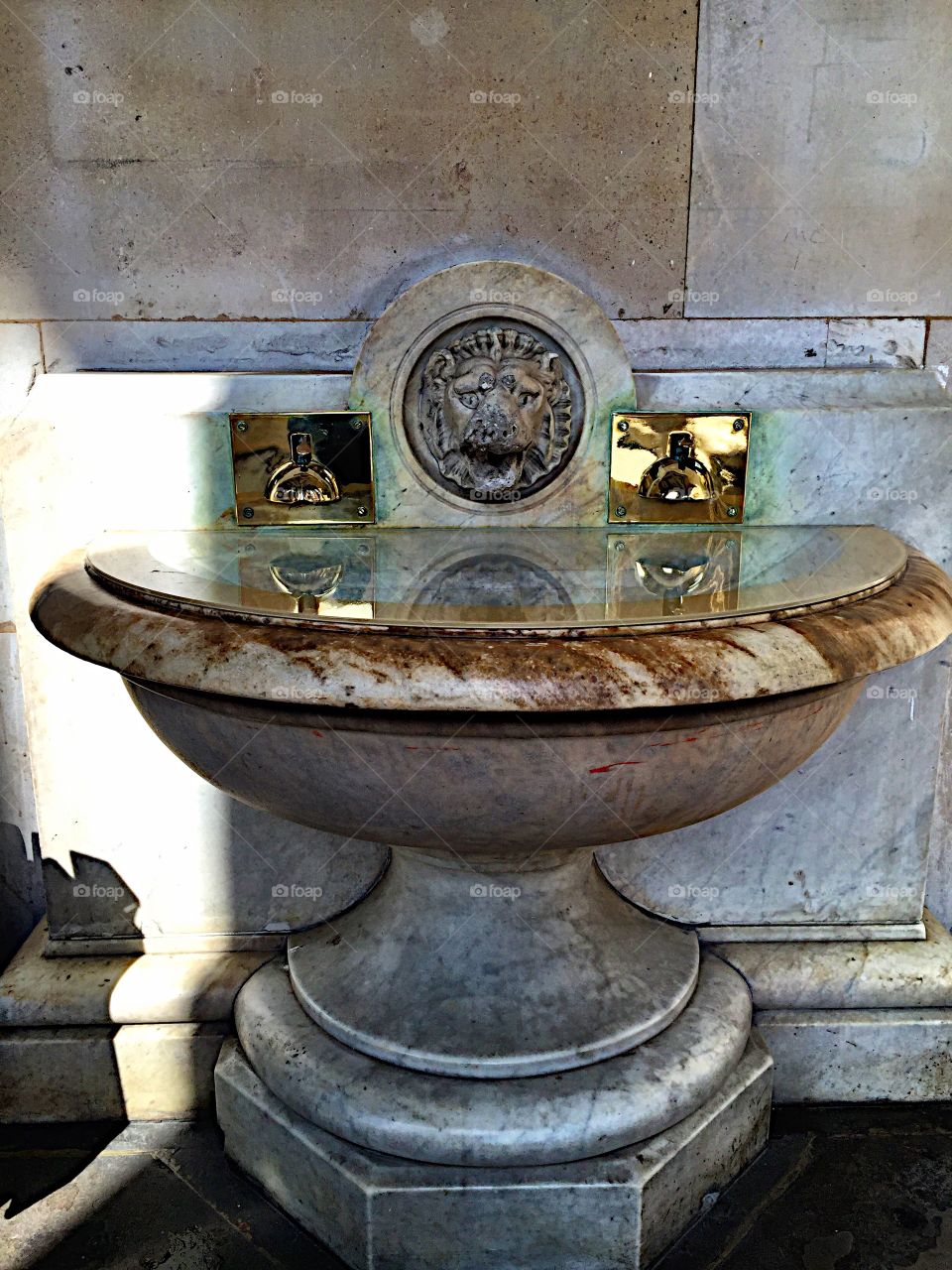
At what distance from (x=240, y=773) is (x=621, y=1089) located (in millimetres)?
753

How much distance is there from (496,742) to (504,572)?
0.37m

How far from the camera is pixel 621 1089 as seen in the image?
1656 mm

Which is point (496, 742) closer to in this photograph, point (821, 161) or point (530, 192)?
point (530, 192)

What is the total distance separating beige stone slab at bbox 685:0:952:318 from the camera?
6.31 feet

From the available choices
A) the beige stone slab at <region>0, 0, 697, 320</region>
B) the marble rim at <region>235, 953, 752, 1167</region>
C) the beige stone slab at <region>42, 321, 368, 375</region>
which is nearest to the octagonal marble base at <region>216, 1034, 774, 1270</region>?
the marble rim at <region>235, 953, 752, 1167</region>

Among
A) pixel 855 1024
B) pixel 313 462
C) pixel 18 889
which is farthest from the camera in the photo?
pixel 18 889

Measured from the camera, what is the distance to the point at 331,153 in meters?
1.94

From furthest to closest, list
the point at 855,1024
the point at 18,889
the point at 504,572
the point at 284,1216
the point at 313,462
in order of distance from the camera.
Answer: the point at 18,889, the point at 855,1024, the point at 313,462, the point at 284,1216, the point at 504,572

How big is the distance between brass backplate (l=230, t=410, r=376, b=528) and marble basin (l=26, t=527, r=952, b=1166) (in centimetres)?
7

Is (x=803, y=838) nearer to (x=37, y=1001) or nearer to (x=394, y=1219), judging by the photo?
(x=394, y=1219)

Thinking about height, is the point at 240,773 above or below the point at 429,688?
below

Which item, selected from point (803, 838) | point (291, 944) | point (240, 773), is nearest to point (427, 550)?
point (240, 773)

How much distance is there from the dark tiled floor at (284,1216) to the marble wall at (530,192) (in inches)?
42.5

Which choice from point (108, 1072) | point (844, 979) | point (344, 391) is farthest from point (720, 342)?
point (108, 1072)
